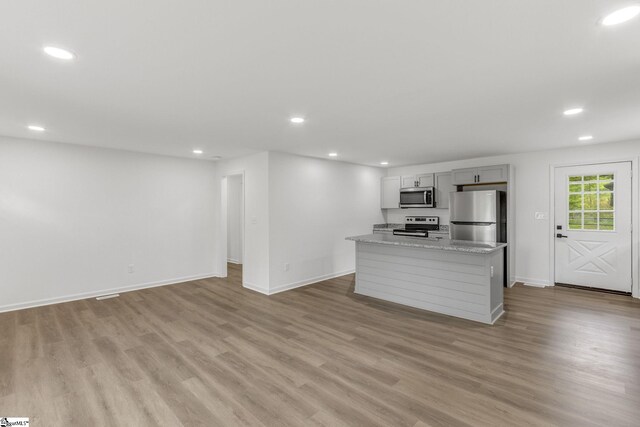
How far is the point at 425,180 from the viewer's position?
6680mm

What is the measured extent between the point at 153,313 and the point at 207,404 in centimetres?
241

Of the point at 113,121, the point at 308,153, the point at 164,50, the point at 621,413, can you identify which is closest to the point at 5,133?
the point at 113,121

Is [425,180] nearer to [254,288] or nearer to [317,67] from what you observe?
[254,288]

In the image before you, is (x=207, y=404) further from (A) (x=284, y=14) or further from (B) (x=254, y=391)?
(A) (x=284, y=14)

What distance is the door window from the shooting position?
486cm

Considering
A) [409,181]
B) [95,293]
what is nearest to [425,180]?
[409,181]

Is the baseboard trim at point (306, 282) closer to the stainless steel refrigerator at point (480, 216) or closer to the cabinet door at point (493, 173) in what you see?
the stainless steel refrigerator at point (480, 216)

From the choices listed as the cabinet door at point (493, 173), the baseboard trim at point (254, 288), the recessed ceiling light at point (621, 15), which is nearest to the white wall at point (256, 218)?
the baseboard trim at point (254, 288)

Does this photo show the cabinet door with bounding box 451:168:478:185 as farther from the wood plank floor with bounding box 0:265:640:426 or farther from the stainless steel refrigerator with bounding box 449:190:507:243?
the wood plank floor with bounding box 0:265:640:426

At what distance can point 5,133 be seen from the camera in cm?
405

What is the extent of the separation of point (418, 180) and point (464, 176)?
42.2 inches

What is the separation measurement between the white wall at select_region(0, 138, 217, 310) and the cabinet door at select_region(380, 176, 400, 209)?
3.95m

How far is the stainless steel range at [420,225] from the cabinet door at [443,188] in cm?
42

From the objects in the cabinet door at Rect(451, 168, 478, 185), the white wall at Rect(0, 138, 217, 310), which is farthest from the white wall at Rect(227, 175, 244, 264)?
the cabinet door at Rect(451, 168, 478, 185)
